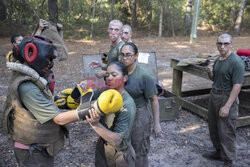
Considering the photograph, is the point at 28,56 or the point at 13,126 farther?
the point at 13,126

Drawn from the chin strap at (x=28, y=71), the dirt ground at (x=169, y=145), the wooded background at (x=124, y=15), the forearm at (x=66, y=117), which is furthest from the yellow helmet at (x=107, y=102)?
the wooded background at (x=124, y=15)

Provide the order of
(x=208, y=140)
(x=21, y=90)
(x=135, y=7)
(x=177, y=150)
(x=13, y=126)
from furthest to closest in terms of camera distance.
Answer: (x=135, y=7)
(x=208, y=140)
(x=177, y=150)
(x=13, y=126)
(x=21, y=90)

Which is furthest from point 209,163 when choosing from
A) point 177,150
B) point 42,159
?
A: point 42,159

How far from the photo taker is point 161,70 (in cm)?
1003

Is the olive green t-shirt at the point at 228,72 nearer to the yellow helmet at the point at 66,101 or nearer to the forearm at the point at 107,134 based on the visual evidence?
the forearm at the point at 107,134

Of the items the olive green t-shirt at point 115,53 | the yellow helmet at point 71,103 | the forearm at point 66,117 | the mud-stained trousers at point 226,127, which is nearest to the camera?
the forearm at point 66,117

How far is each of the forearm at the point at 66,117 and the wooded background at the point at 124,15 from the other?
13.2 meters

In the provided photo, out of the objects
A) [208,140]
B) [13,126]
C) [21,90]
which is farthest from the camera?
[208,140]

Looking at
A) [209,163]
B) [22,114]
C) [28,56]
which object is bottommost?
[209,163]

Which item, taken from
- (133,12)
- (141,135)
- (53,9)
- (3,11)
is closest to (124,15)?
(133,12)

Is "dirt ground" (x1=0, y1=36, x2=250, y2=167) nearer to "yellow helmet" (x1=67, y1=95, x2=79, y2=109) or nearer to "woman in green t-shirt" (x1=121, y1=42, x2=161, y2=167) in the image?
"yellow helmet" (x1=67, y1=95, x2=79, y2=109)

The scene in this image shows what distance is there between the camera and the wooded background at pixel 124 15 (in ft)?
47.1

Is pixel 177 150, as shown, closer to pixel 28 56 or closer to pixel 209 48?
pixel 28 56

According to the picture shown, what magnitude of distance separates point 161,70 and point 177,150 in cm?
582
